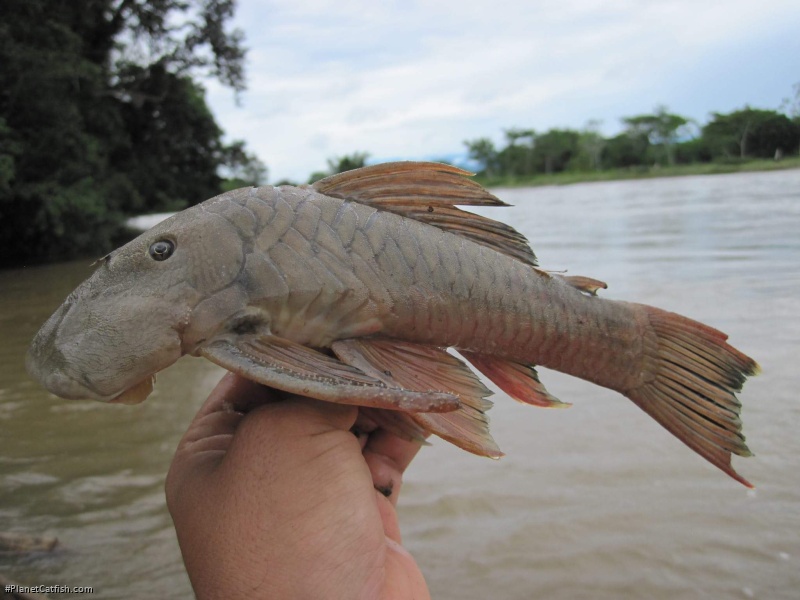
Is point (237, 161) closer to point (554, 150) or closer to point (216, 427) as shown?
point (216, 427)

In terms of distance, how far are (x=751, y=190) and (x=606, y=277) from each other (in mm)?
15382

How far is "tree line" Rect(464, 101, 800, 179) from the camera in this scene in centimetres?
506

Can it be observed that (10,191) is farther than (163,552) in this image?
Yes

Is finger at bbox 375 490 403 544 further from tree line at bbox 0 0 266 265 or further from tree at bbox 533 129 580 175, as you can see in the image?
tree at bbox 533 129 580 175

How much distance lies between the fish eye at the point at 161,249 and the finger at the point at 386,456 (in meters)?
0.78

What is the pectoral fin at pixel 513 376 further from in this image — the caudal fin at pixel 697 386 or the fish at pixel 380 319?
the caudal fin at pixel 697 386

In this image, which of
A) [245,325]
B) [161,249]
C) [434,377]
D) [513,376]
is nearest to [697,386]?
[513,376]

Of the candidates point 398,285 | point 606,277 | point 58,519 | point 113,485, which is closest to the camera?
point 398,285

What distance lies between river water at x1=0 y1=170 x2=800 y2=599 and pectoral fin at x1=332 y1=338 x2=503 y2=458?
2056 millimetres

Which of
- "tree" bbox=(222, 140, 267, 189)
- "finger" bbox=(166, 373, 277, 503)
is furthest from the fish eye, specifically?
"tree" bbox=(222, 140, 267, 189)

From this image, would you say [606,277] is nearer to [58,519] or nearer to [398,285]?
[58,519]

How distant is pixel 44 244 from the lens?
60.0 feet

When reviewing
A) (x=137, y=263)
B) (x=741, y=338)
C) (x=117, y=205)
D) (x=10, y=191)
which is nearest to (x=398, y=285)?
(x=137, y=263)

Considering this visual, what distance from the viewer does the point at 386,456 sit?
195 cm
